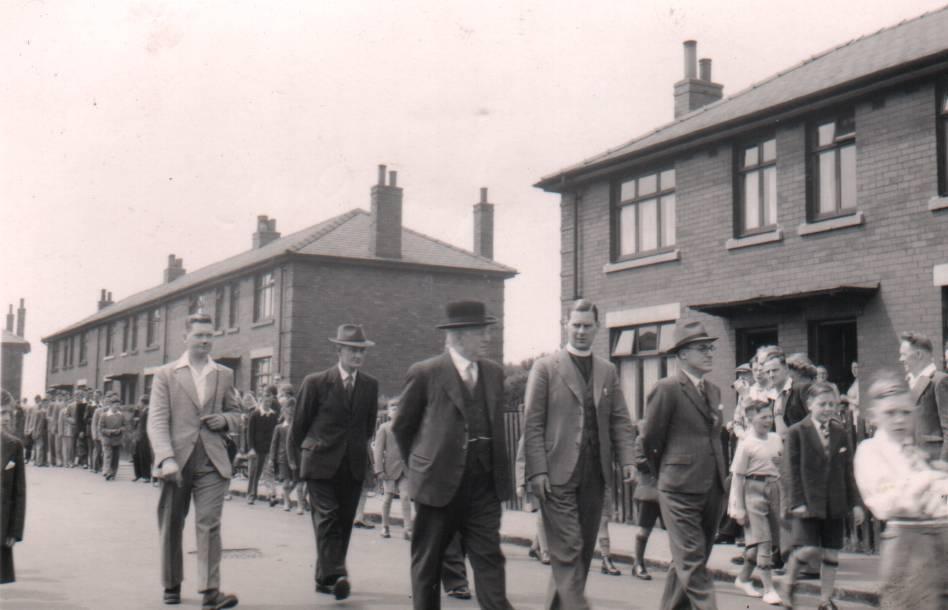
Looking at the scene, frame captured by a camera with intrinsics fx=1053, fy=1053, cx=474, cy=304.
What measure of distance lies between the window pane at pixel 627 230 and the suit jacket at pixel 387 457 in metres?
7.44

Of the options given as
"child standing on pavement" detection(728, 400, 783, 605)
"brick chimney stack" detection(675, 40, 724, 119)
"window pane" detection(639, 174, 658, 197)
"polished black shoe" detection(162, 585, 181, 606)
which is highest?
"brick chimney stack" detection(675, 40, 724, 119)

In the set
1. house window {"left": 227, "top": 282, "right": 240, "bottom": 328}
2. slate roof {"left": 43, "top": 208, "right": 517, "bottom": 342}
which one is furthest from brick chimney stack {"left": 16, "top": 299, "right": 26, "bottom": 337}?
house window {"left": 227, "top": 282, "right": 240, "bottom": 328}

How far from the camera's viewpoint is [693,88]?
2167cm

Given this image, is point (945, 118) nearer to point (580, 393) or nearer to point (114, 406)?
point (580, 393)

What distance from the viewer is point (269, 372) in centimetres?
3369

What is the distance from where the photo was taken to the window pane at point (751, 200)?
54.3 ft

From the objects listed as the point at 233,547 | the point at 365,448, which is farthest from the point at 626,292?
the point at 365,448

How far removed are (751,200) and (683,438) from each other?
10.8 metres

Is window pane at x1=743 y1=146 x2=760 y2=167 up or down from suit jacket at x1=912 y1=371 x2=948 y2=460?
up

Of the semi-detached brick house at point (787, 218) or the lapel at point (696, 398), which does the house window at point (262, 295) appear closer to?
the semi-detached brick house at point (787, 218)

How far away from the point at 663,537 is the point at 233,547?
4.92 m

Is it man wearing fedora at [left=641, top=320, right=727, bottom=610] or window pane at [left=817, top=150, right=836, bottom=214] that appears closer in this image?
man wearing fedora at [left=641, top=320, right=727, bottom=610]

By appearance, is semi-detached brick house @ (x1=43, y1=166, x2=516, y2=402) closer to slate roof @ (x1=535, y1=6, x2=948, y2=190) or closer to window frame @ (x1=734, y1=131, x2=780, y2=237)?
slate roof @ (x1=535, y1=6, x2=948, y2=190)

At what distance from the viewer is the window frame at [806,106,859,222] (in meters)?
14.9
